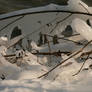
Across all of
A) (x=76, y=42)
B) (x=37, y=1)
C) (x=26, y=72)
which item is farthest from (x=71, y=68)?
(x=37, y=1)

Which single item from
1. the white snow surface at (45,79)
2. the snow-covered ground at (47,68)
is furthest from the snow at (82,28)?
the white snow surface at (45,79)

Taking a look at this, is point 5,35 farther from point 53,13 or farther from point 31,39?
point 53,13

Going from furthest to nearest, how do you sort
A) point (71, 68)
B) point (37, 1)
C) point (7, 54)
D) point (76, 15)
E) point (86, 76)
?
1. point (37, 1)
2. point (7, 54)
3. point (76, 15)
4. point (71, 68)
5. point (86, 76)

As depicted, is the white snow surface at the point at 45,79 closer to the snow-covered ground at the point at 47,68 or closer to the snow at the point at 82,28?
the snow-covered ground at the point at 47,68

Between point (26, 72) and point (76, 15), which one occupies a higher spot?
point (76, 15)

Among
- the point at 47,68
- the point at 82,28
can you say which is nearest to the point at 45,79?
the point at 47,68

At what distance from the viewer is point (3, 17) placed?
5.80 ft

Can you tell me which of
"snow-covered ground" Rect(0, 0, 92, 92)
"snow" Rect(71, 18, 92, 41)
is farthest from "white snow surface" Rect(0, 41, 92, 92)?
"snow" Rect(71, 18, 92, 41)

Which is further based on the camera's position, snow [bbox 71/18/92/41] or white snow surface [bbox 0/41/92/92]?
Result: snow [bbox 71/18/92/41]

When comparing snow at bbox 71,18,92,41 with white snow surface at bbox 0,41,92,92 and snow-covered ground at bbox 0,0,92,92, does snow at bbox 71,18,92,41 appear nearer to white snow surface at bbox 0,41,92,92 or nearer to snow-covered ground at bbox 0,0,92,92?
snow-covered ground at bbox 0,0,92,92

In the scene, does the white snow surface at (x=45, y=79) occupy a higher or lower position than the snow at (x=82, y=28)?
lower

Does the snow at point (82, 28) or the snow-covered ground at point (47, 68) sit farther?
the snow at point (82, 28)

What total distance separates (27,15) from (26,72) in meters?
0.43

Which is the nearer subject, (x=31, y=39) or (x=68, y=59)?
(x=68, y=59)
